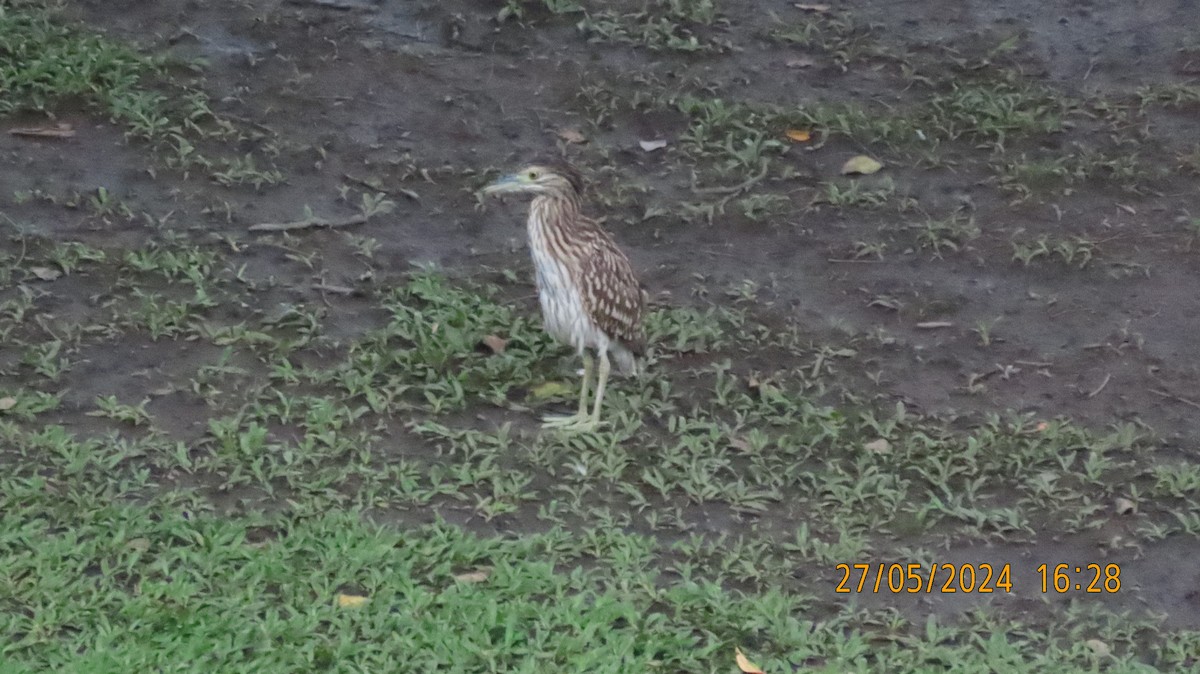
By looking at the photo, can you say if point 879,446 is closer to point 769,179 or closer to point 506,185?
point 506,185

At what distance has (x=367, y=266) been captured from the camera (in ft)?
25.3

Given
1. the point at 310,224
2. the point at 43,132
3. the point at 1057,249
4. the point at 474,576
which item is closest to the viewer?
the point at 474,576

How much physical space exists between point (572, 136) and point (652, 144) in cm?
50

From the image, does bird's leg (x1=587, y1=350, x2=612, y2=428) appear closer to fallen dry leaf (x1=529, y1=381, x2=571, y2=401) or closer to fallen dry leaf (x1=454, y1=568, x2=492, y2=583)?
fallen dry leaf (x1=529, y1=381, x2=571, y2=401)

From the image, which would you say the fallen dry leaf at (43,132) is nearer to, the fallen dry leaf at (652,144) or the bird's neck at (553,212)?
the bird's neck at (553,212)

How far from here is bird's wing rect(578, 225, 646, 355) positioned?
6.63 meters

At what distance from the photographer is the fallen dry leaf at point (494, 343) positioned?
7172 millimetres

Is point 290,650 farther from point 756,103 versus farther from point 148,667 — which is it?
point 756,103

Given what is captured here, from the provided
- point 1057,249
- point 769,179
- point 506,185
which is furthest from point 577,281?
point 1057,249

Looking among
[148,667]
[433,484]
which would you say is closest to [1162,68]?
[433,484]

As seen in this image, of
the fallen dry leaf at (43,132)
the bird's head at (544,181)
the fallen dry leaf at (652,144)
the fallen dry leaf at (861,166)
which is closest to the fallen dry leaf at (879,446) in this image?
the bird's head at (544,181)

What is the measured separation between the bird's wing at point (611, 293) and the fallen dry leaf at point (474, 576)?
1445 mm

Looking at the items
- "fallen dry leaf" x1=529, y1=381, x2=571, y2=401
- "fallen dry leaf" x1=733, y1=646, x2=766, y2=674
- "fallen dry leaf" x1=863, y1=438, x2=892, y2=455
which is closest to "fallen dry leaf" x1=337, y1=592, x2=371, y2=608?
"fallen dry leaf" x1=733, y1=646, x2=766, y2=674

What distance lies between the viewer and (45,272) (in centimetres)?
738
